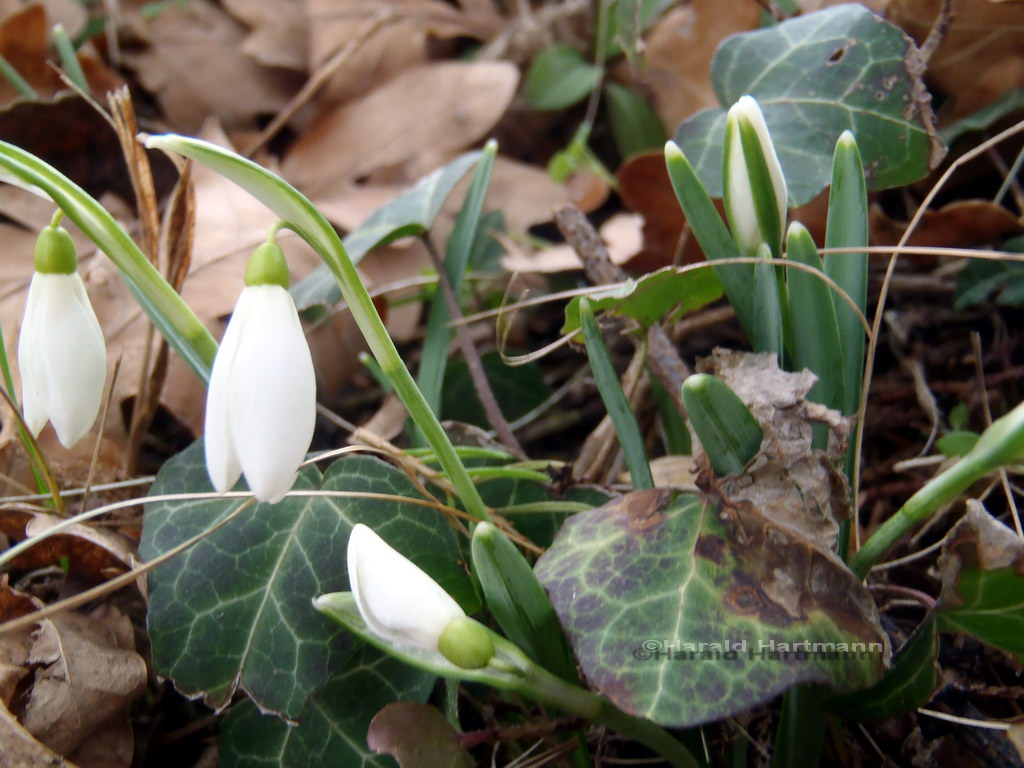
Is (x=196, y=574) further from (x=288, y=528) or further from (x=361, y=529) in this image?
(x=361, y=529)

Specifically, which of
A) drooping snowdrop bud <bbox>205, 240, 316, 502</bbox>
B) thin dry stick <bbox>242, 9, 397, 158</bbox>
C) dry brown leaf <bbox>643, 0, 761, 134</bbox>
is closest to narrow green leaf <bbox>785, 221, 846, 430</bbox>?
drooping snowdrop bud <bbox>205, 240, 316, 502</bbox>

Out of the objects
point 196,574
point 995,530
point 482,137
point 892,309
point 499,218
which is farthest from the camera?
point 482,137

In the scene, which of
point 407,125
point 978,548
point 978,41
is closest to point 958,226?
point 978,41

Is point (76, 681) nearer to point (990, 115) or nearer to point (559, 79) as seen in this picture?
point (990, 115)

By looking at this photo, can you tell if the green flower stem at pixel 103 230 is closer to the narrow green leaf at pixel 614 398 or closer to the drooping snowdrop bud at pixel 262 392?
the drooping snowdrop bud at pixel 262 392

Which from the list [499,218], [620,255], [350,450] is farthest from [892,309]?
[350,450]

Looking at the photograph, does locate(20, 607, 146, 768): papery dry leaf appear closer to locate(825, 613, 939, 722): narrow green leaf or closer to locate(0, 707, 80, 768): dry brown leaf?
locate(0, 707, 80, 768): dry brown leaf

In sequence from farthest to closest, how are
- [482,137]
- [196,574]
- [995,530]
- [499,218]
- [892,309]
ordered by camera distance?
1. [482,137]
2. [499,218]
3. [892,309]
4. [196,574]
5. [995,530]
